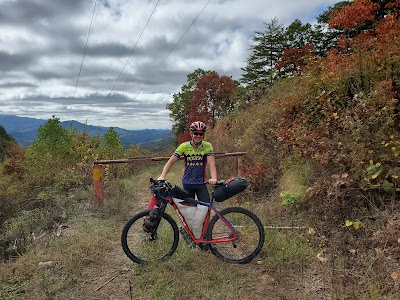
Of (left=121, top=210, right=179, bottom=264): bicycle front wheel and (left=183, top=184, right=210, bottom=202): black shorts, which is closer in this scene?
(left=121, top=210, right=179, bottom=264): bicycle front wheel

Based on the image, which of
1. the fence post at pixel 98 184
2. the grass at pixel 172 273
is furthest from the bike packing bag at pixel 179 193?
the fence post at pixel 98 184

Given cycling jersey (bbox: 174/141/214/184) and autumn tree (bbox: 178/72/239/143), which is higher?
autumn tree (bbox: 178/72/239/143)

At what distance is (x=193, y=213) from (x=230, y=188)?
2.27 ft

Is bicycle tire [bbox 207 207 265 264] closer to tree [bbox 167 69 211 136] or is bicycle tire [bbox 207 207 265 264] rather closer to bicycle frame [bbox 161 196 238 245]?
bicycle frame [bbox 161 196 238 245]

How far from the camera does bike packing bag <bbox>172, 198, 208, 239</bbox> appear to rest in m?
4.65

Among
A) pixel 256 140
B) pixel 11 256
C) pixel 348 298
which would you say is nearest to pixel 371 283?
pixel 348 298

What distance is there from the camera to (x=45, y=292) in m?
3.81

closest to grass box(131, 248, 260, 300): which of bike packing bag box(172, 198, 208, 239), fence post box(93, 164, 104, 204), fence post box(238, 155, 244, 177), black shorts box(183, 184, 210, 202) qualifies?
bike packing bag box(172, 198, 208, 239)

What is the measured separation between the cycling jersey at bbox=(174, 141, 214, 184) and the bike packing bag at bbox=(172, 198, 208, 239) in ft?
1.33

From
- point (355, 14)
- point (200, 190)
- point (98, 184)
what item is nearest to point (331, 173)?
point (200, 190)

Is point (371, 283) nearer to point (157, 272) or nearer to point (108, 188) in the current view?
point (157, 272)

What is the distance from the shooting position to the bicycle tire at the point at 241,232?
4574mm

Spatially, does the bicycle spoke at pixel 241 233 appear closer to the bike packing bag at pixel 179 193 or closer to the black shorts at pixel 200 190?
the black shorts at pixel 200 190

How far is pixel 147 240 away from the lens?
15.8 ft
